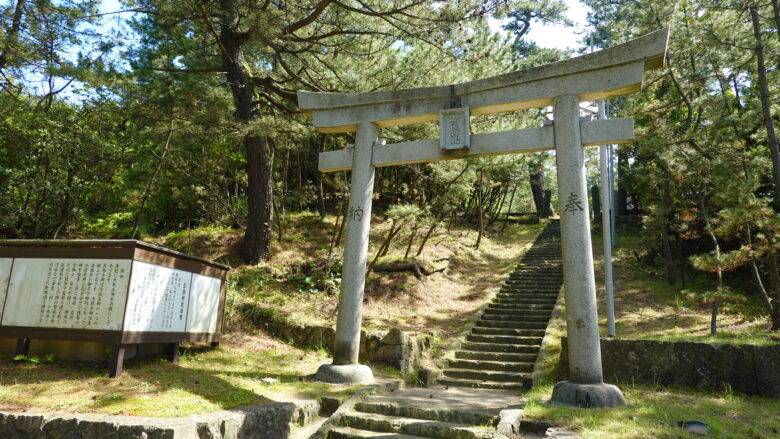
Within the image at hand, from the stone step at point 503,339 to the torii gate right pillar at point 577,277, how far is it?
148 inches

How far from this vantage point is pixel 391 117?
24.6 feet

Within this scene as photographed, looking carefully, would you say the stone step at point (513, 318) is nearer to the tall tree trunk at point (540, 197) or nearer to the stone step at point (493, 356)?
the stone step at point (493, 356)

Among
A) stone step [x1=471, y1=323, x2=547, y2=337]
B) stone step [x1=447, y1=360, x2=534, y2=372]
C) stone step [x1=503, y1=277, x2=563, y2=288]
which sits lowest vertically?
stone step [x1=447, y1=360, x2=534, y2=372]

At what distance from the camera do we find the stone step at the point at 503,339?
9.44m

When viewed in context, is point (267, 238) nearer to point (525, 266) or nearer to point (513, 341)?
point (513, 341)

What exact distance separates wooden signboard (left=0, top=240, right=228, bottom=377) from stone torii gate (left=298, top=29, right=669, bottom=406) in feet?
8.35

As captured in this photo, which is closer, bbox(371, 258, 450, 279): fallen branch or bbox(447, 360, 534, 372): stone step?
bbox(447, 360, 534, 372): stone step

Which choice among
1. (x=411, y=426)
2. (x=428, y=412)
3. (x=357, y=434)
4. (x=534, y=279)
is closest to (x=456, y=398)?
(x=428, y=412)

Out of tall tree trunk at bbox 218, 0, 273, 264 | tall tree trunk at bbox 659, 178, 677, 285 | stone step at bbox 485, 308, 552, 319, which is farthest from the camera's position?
tall tree trunk at bbox 659, 178, 677, 285

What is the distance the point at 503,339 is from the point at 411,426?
16.4 ft

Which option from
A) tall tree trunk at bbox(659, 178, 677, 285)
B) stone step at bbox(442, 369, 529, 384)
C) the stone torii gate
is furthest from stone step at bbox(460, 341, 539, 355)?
tall tree trunk at bbox(659, 178, 677, 285)

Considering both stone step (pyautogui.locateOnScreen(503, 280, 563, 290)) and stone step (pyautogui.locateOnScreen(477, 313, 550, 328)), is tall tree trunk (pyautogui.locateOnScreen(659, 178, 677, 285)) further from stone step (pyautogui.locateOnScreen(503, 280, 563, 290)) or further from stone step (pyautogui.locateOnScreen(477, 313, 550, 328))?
stone step (pyautogui.locateOnScreen(477, 313, 550, 328))

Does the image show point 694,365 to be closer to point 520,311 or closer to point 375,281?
point 520,311

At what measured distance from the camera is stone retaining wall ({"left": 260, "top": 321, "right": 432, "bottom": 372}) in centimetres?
839
